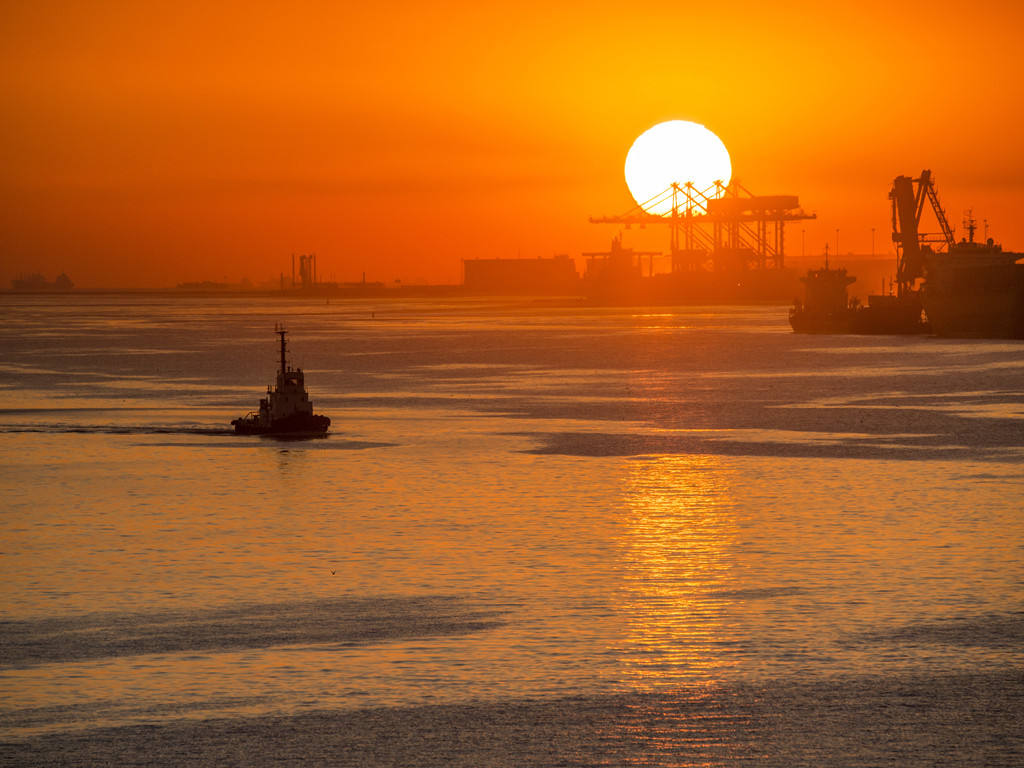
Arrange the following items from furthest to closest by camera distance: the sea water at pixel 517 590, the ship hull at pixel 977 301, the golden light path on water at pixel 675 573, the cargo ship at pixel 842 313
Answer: the cargo ship at pixel 842 313 < the ship hull at pixel 977 301 < the golden light path on water at pixel 675 573 < the sea water at pixel 517 590

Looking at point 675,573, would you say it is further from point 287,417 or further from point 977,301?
point 977,301

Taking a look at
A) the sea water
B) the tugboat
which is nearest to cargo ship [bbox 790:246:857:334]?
the sea water

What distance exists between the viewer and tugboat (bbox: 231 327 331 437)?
154 ft

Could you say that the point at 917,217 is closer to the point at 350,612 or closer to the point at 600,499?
the point at 600,499

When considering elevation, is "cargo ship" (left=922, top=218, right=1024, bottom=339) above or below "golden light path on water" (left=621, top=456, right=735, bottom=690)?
above

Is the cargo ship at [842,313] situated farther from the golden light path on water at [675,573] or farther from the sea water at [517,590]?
the golden light path on water at [675,573]

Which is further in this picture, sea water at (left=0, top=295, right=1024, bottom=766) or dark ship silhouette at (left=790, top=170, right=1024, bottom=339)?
dark ship silhouette at (left=790, top=170, right=1024, bottom=339)

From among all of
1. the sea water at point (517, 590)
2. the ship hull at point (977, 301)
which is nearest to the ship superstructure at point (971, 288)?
the ship hull at point (977, 301)

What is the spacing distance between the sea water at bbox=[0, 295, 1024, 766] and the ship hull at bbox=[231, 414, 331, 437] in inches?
31.1

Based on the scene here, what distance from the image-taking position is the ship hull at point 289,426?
46.9 m

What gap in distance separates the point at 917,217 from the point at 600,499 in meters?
126

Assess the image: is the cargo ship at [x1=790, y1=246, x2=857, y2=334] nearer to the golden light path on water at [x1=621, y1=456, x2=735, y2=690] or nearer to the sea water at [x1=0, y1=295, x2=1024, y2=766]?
the sea water at [x1=0, y1=295, x2=1024, y2=766]

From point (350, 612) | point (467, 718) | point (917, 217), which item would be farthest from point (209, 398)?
point (917, 217)

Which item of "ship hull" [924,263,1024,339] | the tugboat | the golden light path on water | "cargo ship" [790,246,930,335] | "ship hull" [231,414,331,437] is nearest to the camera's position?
the golden light path on water
